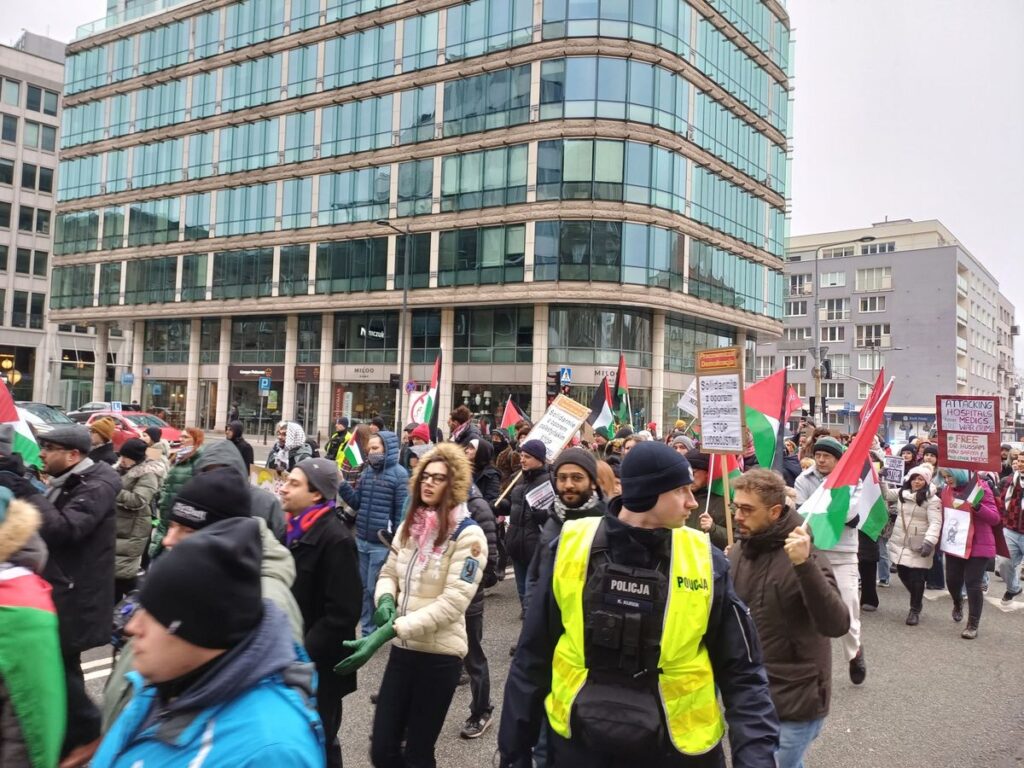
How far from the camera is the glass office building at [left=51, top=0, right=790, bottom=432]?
31.8 meters

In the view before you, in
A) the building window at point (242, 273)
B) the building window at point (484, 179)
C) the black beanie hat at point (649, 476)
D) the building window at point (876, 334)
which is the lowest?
the black beanie hat at point (649, 476)

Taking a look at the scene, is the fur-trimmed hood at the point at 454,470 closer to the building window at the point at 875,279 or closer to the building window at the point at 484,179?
the building window at the point at 484,179

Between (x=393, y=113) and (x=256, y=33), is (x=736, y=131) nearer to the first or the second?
(x=393, y=113)

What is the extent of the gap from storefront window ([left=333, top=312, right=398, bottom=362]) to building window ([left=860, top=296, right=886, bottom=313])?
5467 cm

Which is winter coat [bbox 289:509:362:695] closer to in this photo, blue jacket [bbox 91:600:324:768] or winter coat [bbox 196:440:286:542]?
winter coat [bbox 196:440:286:542]

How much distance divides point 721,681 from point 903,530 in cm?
787

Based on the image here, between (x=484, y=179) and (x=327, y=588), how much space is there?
1247 inches

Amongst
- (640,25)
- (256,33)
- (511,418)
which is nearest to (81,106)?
(256,33)

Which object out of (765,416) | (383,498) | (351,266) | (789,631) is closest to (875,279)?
(351,266)

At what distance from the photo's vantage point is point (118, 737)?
1741 mm

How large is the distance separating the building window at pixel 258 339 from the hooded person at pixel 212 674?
39882 mm

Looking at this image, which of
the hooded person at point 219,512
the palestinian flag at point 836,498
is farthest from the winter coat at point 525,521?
the hooded person at point 219,512

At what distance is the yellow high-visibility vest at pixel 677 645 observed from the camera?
2.41m

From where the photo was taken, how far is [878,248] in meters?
79.1
